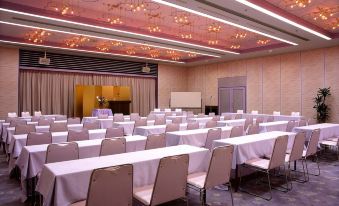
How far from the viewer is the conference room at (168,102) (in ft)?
11.2

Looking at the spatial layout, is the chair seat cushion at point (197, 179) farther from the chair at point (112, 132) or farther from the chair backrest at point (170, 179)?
the chair at point (112, 132)

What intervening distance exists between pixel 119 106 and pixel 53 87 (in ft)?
12.0

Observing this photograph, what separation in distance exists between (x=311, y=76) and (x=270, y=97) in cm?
227

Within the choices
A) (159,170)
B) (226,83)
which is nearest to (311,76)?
(226,83)

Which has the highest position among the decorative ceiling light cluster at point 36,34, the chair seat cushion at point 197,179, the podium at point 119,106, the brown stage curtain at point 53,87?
the decorative ceiling light cluster at point 36,34

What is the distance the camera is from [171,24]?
9234mm

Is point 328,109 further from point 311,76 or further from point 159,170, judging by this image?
point 159,170

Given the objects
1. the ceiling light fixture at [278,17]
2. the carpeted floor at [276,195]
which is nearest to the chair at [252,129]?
the carpeted floor at [276,195]

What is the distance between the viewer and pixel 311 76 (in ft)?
40.6

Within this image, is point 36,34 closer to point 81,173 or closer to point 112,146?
point 112,146

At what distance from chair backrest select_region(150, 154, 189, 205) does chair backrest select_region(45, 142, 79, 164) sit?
A: 6.00 feet

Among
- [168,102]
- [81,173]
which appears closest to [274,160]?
[81,173]

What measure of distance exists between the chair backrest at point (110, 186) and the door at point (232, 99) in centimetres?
1339

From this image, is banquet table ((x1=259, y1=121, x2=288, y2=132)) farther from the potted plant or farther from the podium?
the podium
